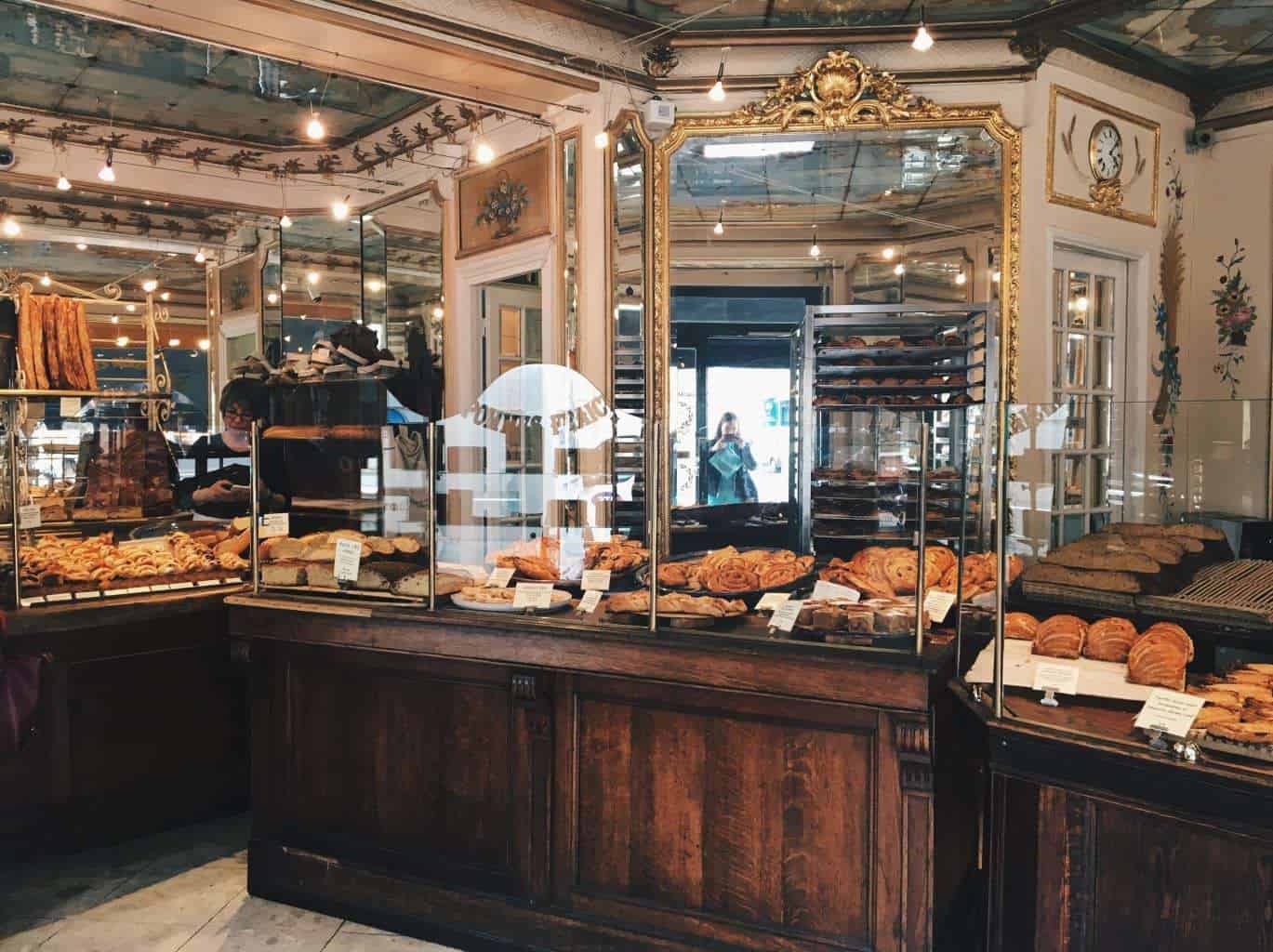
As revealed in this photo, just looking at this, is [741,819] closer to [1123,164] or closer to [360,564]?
[360,564]

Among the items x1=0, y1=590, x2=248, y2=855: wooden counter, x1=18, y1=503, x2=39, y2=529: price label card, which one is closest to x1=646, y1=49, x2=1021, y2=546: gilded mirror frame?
x1=0, y1=590, x2=248, y2=855: wooden counter

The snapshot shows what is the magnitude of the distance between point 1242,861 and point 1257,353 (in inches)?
173

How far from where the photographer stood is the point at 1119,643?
2.22 m

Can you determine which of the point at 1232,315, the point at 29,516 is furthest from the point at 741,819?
the point at 1232,315

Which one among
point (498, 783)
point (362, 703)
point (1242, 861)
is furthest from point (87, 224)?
point (1242, 861)

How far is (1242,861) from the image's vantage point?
5.55 feet

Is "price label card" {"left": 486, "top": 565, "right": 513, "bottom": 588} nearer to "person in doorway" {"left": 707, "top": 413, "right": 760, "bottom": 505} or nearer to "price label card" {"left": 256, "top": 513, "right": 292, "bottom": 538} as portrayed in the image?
"price label card" {"left": 256, "top": 513, "right": 292, "bottom": 538}

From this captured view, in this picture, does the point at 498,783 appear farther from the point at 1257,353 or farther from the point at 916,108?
the point at 1257,353

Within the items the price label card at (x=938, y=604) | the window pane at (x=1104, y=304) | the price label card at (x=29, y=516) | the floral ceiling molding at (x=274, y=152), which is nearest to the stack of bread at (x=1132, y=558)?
the price label card at (x=938, y=604)

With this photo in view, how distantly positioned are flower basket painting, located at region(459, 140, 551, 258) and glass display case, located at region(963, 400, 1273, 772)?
3.05 meters

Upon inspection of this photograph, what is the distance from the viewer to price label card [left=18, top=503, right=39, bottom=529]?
3.24 meters

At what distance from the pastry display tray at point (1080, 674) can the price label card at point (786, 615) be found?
416 millimetres

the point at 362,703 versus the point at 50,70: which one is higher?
the point at 50,70

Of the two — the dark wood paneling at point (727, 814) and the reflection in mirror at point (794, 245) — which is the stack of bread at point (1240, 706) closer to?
the dark wood paneling at point (727, 814)
